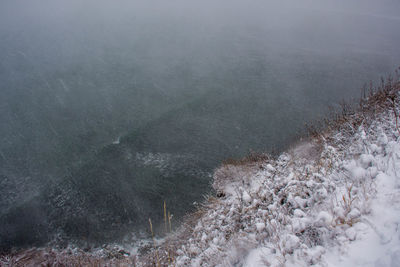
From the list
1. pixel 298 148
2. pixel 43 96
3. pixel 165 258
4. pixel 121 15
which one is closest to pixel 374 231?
pixel 165 258

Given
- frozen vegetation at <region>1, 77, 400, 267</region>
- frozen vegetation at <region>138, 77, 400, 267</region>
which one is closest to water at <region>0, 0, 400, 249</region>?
frozen vegetation at <region>1, 77, 400, 267</region>

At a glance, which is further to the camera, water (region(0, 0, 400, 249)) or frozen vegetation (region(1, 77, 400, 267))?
water (region(0, 0, 400, 249))

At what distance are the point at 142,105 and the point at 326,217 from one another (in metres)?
15.4

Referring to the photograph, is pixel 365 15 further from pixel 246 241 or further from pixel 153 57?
pixel 246 241

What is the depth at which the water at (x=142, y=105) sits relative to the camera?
1101 cm

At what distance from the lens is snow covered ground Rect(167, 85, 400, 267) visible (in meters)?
3.09

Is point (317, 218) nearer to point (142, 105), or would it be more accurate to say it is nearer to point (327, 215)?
point (327, 215)

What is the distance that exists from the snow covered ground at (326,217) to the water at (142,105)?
4.57 metres

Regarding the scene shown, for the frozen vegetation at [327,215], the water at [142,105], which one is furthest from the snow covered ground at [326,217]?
the water at [142,105]

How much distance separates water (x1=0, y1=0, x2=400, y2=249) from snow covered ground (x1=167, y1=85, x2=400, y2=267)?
457 cm

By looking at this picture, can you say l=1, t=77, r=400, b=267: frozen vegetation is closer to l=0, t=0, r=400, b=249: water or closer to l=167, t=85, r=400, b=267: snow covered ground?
l=167, t=85, r=400, b=267: snow covered ground

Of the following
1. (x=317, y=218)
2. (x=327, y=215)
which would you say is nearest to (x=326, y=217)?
(x=327, y=215)

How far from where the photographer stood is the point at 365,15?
42.7m

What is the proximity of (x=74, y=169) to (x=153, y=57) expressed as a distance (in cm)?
1670
